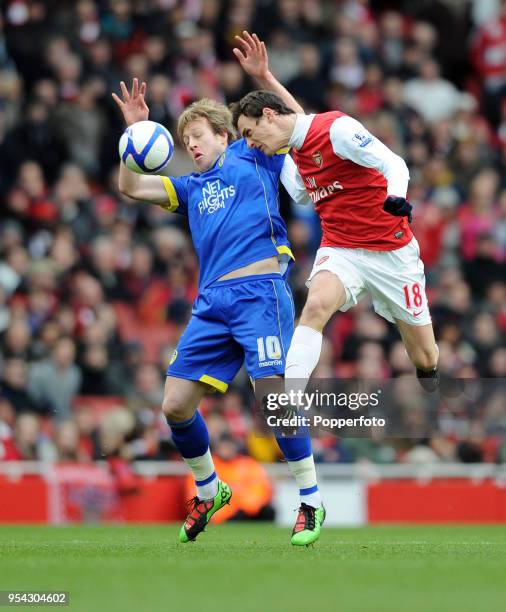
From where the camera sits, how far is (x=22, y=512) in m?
13.1

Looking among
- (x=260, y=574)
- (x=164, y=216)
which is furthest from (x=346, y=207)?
(x=164, y=216)

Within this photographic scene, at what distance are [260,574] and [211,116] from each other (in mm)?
3222

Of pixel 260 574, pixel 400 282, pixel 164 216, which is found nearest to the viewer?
pixel 260 574

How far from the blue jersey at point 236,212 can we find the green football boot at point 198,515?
127 centimetres

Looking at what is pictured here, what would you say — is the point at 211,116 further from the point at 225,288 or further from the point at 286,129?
the point at 225,288

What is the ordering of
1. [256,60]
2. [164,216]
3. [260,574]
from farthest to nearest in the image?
[164,216], [256,60], [260,574]

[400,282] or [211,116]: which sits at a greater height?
[211,116]

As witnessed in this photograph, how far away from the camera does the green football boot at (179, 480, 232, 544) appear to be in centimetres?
820

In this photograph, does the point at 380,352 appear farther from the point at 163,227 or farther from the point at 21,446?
the point at 21,446

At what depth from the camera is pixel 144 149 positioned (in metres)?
8.20

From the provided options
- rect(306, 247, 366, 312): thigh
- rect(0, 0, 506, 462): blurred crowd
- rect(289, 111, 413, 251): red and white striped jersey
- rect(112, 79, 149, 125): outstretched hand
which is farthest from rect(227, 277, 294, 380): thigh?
rect(0, 0, 506, 462): blurred crowd

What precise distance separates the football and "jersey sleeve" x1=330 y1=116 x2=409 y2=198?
3.39 feet

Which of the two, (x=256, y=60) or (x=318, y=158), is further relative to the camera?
(x=256, y=60)

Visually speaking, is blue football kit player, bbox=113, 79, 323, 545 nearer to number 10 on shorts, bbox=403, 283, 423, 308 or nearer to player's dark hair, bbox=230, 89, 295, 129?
player's dark hair, bbox=230, 89, 295, 129
